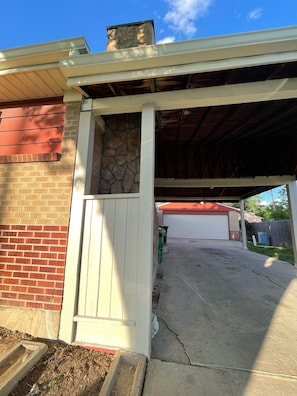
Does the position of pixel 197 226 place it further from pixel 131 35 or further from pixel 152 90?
pixel 152 90

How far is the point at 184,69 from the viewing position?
2176mm

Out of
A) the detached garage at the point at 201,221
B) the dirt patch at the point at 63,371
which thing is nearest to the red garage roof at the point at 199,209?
the detached garage at the point at 201,221

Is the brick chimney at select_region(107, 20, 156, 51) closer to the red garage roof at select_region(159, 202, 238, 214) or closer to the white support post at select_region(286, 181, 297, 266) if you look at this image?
the white support post at select_region(286, 181, 297, 266)

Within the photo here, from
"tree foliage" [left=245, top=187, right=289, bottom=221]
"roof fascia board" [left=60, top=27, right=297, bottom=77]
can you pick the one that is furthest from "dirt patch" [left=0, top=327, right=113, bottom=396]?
"tree foliage" [left=245, top=187, right=289, bottom=221]

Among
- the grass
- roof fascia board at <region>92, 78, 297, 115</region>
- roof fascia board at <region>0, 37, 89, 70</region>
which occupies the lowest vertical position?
the grass

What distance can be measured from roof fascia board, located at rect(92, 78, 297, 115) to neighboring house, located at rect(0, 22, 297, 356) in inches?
0.5

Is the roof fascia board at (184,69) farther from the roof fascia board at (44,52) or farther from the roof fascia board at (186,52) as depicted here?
the roof fascia board at (44,52)

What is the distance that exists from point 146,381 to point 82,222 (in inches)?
65.6

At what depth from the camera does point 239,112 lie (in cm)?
335

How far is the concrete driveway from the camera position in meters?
1.75

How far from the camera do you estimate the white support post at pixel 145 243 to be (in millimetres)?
2070

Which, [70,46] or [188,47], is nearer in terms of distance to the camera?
[188,47]

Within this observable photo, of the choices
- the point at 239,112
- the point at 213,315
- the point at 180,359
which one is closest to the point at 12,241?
the point at 180,359

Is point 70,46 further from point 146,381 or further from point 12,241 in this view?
point 146,381
